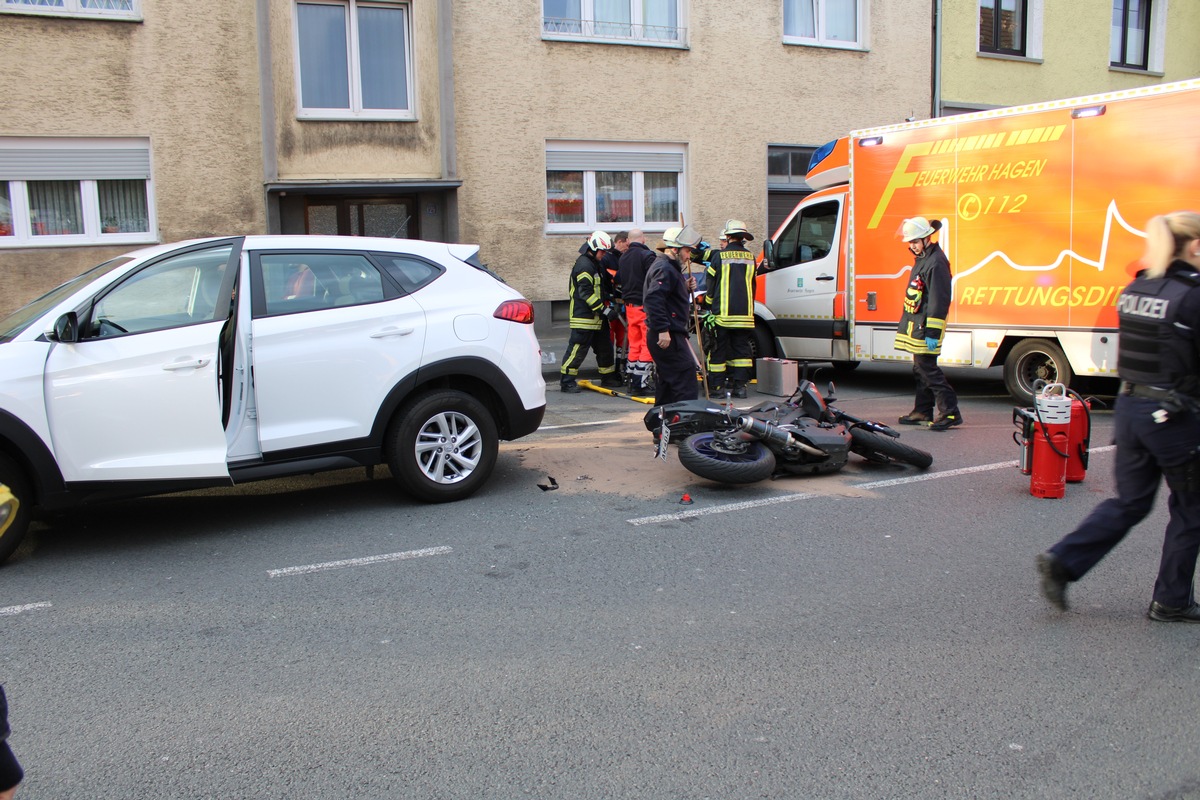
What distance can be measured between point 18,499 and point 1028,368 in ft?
29.1

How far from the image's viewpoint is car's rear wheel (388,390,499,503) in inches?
256

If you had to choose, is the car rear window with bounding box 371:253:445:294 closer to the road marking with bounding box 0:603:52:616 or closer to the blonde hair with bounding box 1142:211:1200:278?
the road marking with bounding box 0:603:52:616

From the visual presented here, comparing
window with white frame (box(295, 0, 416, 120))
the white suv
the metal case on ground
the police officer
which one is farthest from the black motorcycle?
window with white frame (box(295, 0, 416, 120))

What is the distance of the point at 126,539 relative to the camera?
607cm

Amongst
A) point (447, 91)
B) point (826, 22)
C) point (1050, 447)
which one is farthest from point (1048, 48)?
point (1050, 447)

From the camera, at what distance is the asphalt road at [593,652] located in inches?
131

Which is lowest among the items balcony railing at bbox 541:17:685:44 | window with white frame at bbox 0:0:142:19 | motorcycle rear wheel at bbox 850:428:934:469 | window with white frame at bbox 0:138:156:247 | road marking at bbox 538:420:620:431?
road marking at bbox 538:420:620:431

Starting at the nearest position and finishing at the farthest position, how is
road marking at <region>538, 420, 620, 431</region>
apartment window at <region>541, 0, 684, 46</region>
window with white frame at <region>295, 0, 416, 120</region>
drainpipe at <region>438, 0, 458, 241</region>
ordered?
road marking at <region>538, 420, 620, 431</region>, window with white frame at <region>295, 0, 416, 120</region>, drainpipe at <region>438, 0, 458, 241</region>, apartment window at <region>541, 0, 684, 46</region>

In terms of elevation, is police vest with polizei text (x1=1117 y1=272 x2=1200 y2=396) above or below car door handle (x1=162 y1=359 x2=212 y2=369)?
above

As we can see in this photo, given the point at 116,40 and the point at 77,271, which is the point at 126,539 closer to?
the point at 77,271

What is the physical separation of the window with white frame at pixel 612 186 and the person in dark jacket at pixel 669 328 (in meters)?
7.07

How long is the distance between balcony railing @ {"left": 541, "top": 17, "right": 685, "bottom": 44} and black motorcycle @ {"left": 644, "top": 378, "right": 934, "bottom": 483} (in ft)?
31.5

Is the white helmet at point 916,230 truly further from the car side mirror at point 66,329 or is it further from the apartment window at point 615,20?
the apartment window at point 615,20

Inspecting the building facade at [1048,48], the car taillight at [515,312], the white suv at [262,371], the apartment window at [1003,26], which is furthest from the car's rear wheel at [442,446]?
the apartment window at [1003,26]
